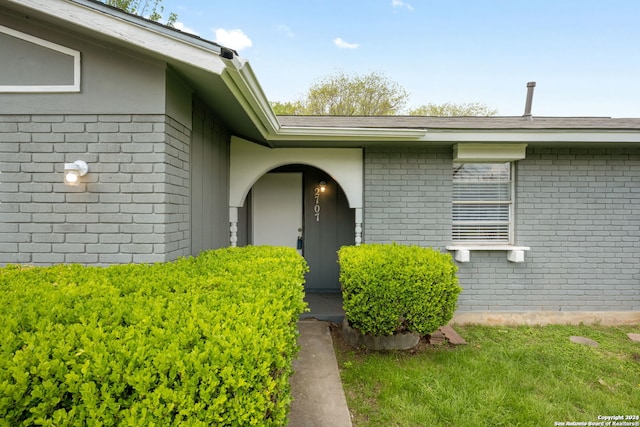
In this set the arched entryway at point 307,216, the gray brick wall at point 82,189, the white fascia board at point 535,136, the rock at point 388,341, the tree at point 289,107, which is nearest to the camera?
the gray brick wall at point 82,189

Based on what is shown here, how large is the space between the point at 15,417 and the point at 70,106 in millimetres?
2511

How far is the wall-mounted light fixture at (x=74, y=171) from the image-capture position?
2.46 meters

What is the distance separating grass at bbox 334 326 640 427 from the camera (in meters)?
2.45

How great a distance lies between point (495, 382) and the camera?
2844 millimetres

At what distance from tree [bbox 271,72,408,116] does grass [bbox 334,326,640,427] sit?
50.0ft

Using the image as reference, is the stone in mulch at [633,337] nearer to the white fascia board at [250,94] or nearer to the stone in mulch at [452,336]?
the stone in mulch at [452,336]

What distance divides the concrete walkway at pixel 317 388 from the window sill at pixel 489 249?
2.22m

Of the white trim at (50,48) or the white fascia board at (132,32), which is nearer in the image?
the white fascia board at (132,32)

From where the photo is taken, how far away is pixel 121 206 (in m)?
2.58

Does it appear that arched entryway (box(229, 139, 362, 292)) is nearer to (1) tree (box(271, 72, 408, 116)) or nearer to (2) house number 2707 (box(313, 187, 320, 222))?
(2) house number 2707 (box(313, 187, 320, 222))

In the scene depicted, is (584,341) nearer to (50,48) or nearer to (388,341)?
(388,341)

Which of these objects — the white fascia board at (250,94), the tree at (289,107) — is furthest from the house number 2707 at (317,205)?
the tree at (289,107)

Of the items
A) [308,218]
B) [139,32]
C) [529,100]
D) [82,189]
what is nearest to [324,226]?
[308,218]

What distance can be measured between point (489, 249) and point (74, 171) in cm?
504
